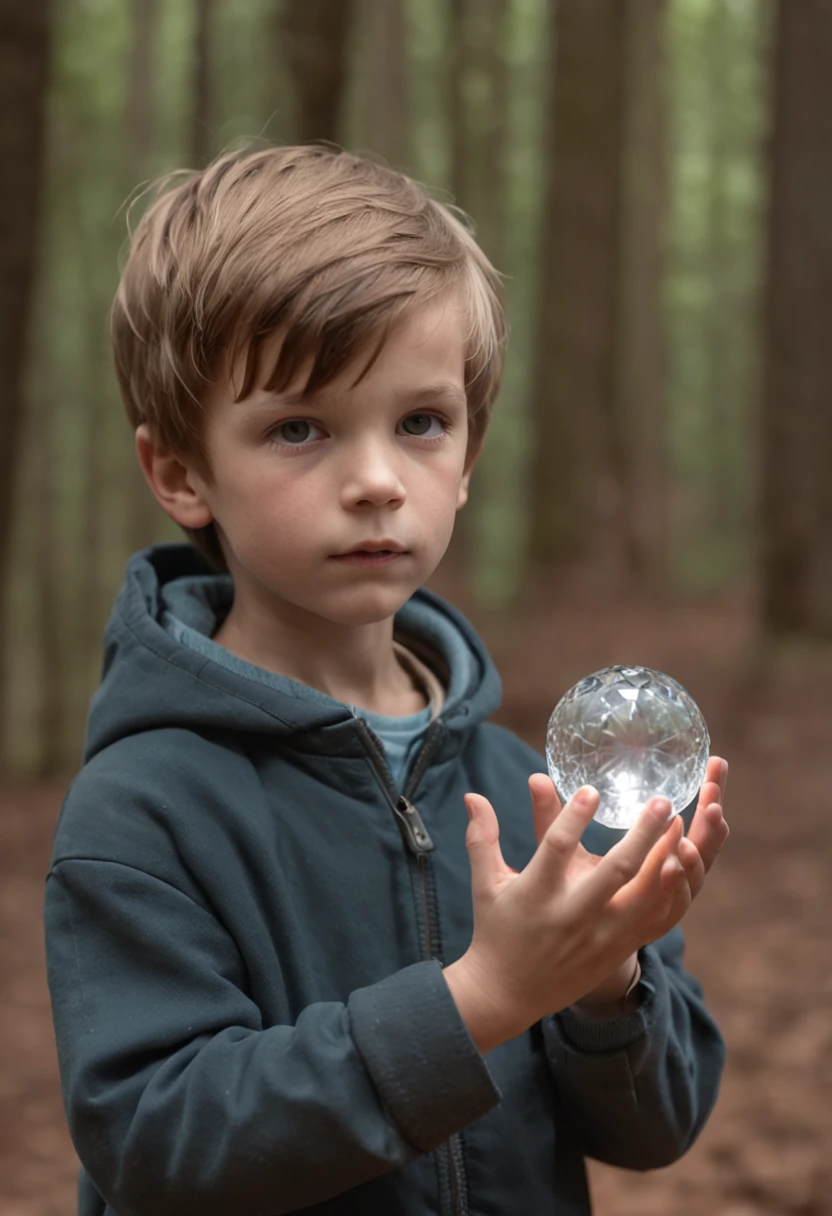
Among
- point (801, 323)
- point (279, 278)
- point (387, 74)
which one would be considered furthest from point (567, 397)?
point (279, 278)

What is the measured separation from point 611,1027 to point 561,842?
600 mm

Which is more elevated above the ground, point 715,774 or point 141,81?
point 141,81

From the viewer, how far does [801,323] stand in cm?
903

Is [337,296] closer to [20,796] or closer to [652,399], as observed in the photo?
[20,796]

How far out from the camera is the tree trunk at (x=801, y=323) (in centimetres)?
899

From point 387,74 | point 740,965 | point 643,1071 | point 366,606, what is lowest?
point 740,965

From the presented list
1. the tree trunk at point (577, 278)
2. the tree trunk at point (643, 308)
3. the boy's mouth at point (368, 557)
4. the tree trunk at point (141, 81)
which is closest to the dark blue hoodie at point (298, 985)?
the boy's mouth at point (368, 557)

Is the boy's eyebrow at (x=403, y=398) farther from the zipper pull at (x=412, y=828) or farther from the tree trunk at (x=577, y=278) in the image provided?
the tree trunk at (x=577, y=278)

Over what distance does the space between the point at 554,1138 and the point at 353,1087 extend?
65cm

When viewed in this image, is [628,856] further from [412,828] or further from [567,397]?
[567,397]

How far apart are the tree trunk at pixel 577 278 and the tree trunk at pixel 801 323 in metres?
3.86

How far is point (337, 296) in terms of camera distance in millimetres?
1999

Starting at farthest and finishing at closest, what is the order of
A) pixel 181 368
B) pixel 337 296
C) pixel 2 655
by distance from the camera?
1. pixel 2 655
2. pixel 181 368
3. pixel 337 296

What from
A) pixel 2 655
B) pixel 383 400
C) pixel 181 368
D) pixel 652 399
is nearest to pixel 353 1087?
pixel 383 400
